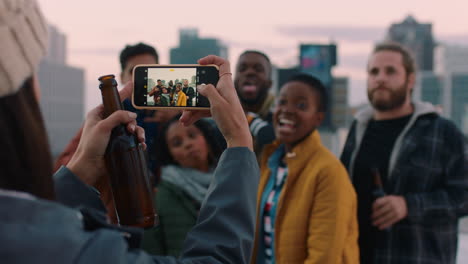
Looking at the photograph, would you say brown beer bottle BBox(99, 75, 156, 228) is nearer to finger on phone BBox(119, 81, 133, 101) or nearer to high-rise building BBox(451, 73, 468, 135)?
finger on phone BBox(119, 81, 133, 101)

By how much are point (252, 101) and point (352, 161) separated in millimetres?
689

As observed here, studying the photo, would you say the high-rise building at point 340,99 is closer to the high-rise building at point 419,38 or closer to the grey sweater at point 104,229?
the high-rise building at point 419,38

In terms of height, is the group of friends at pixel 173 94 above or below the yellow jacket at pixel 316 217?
above

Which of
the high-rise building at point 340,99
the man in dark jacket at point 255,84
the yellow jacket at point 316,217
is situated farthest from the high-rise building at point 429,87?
the yellow jacket at point 316,217

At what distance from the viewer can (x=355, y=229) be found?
207 centimetres

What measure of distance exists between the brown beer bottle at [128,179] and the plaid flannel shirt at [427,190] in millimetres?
1770

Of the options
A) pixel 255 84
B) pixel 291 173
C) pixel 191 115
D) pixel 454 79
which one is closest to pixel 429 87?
pixel 454 79

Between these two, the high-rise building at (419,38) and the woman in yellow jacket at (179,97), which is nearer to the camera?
the woman in yellow jacket at (179,97)

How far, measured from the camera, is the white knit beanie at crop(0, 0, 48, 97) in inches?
22.4

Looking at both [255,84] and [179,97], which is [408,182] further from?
[179,97]

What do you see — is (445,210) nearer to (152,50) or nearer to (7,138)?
(152,50)

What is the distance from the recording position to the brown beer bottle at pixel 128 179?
0.89 meters

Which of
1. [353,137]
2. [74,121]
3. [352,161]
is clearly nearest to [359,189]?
[352,161]

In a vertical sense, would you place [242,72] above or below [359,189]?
above
